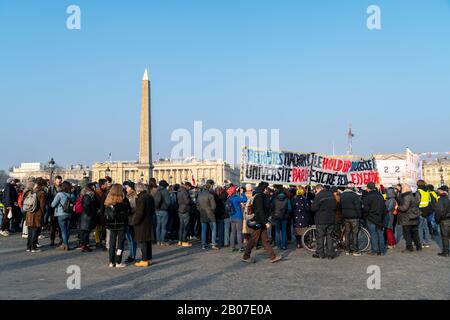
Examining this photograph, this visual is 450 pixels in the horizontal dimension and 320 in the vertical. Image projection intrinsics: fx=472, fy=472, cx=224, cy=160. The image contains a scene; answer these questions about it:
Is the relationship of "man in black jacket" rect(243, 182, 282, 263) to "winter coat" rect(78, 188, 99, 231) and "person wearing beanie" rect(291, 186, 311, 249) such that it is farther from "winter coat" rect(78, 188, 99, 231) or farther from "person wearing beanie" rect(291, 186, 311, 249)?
"winter coat" rect(78, 188, 99, 231)

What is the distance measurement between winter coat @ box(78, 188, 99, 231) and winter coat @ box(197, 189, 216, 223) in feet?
9.98

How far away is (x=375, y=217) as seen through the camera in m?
12.5

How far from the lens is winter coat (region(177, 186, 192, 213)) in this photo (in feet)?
45.7

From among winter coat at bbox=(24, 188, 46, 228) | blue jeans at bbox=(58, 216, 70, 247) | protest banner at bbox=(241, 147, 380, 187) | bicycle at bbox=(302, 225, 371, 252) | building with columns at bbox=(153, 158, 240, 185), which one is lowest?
building with columns at bbox=(153, 158, 240, 185)

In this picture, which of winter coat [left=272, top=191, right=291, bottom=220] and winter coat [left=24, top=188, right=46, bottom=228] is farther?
winter coat [left=272, top=191, right=291, bottom=220]

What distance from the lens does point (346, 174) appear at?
16.3 m

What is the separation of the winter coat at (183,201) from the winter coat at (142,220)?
3203mm

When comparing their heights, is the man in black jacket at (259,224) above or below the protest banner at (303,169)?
below

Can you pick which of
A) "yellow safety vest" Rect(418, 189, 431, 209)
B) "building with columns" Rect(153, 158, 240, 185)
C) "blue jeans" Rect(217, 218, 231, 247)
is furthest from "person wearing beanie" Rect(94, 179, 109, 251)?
"building with columns" Rect(153, 158, 240, 185)

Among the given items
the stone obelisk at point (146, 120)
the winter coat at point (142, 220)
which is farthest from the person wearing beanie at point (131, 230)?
the stone obelisk at point (146, 120)

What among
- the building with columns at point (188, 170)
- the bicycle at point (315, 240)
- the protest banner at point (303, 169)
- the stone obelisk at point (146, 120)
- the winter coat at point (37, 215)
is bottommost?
the building with columns at point (188, 170)

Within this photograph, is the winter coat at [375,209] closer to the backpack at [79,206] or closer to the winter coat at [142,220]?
the winter coat at [142,220]

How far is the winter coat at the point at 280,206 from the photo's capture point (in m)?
13.4
